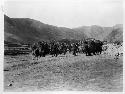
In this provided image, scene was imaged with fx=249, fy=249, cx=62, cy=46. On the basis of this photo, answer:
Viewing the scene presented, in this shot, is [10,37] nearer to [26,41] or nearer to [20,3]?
Result: [26,41]

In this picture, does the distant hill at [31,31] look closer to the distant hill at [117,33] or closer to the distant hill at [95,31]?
the distant hill at [95,31]

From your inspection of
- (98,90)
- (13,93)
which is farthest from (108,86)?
(13,93)

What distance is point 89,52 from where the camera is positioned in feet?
12.6

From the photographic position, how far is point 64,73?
3.59 meters

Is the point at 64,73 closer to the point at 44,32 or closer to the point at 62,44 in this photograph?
the point at 62,44

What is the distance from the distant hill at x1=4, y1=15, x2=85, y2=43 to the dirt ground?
0.93ft

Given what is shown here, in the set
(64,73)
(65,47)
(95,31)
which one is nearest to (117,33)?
(95,31)

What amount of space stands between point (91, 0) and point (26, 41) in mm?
1138

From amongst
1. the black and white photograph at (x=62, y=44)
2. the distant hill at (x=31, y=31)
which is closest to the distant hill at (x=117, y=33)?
the black and white photograph at (x=62, y=44)

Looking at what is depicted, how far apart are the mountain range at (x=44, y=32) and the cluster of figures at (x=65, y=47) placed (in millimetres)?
78

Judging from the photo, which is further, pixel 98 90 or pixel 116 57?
pixel 116 57

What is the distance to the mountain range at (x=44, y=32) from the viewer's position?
11.9 ft

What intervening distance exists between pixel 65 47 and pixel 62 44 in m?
0.07

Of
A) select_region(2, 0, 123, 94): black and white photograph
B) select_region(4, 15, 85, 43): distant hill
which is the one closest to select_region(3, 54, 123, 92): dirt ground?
select_region(2, 0, 123, 94): black and white photograph
